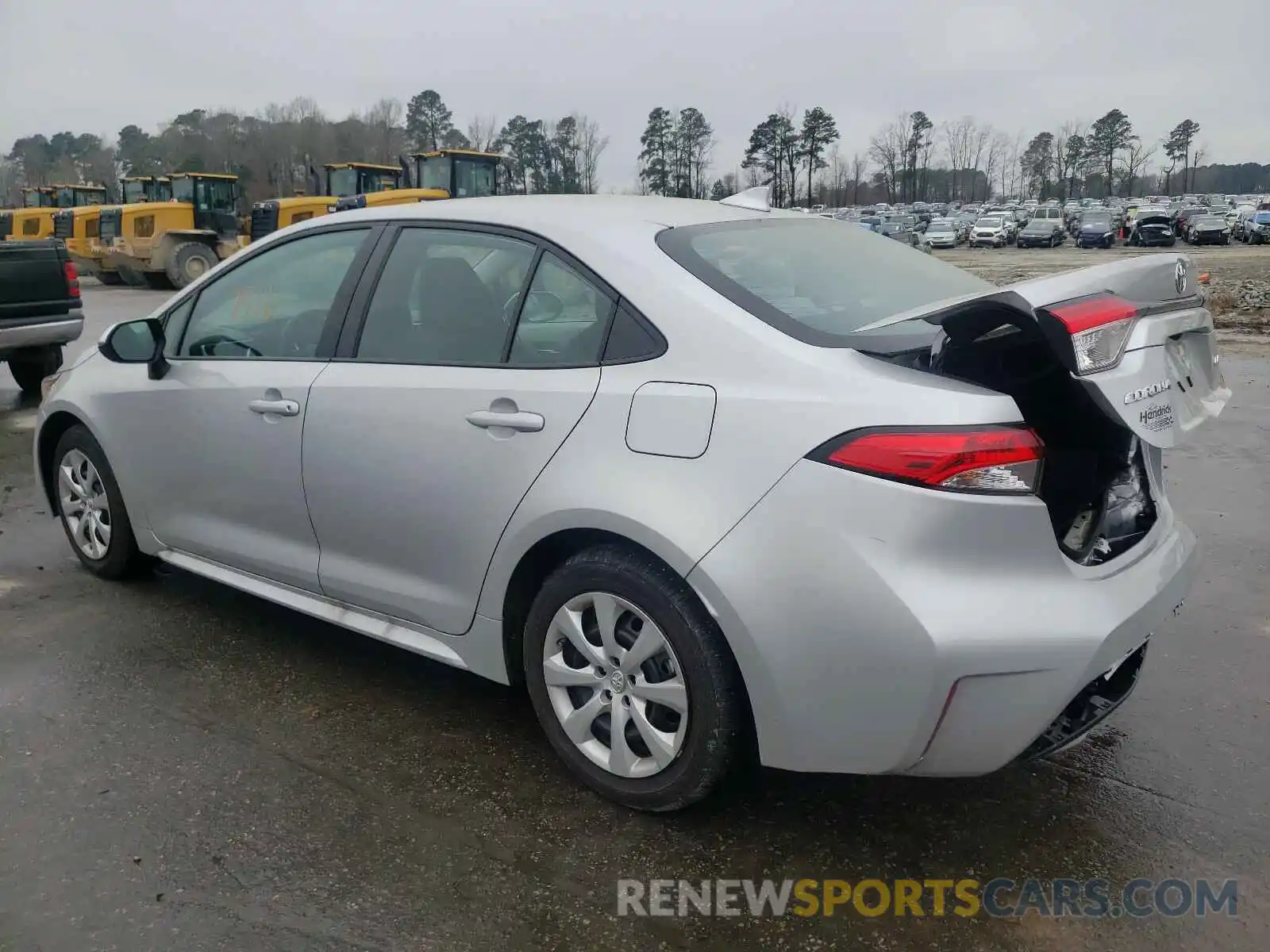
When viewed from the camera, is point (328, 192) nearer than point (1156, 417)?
No

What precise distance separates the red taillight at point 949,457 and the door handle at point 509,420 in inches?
33.7

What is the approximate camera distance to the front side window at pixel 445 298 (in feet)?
10.2

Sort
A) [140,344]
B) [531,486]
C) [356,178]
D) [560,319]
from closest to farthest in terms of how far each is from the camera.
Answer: [531,486]
[560,319]
[140,344]
[356,178]

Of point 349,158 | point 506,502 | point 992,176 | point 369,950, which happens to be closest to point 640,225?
point 506,502

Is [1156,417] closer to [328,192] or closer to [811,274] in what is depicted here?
[811,274]

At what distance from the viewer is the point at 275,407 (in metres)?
3.51

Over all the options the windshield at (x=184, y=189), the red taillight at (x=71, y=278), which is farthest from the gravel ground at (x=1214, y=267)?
the windshield at (x=184, y=189)

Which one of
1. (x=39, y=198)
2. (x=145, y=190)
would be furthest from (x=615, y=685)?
(x=39, y=198)

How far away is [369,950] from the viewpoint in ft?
7.58

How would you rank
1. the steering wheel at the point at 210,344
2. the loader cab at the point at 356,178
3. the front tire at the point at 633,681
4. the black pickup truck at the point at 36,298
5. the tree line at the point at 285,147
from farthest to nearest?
the tree line at the point at 285,147, the loader cab at the point at 356,178, the black pickup truck at the point at 36,298, the steering wheel at the point at 210,344, the front tire at the point at 633,681

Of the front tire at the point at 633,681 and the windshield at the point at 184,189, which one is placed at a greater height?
the windshield at the point at 184,189

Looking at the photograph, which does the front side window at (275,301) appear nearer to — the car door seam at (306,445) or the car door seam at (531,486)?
the car door seam at (306,445)

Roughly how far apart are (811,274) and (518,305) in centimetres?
86

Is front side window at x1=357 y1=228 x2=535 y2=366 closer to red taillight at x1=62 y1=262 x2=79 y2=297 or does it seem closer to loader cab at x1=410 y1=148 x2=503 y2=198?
red taillight at x1=62 y1=262 x2=79 y2=297
